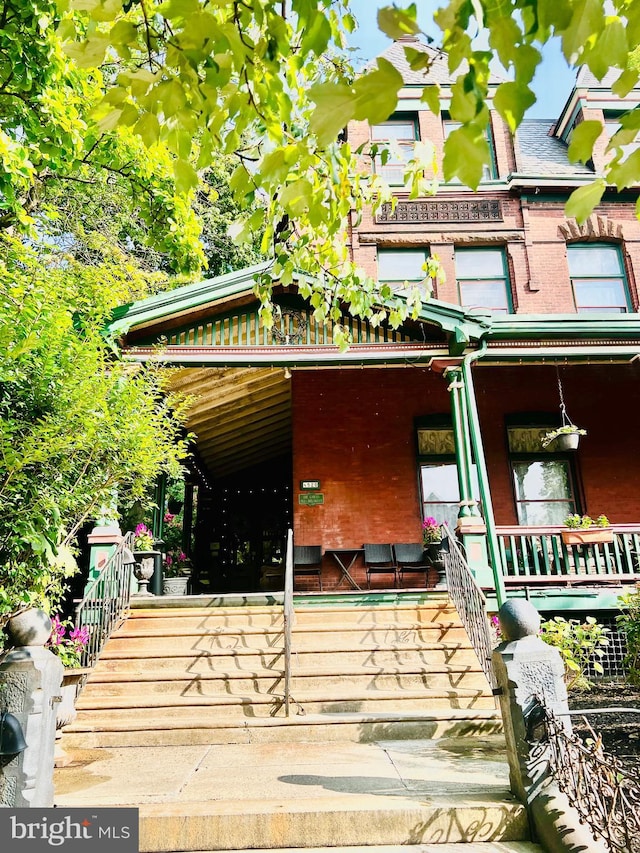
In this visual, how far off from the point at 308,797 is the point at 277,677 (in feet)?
9.33

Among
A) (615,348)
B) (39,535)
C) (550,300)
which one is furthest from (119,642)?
(550,300)

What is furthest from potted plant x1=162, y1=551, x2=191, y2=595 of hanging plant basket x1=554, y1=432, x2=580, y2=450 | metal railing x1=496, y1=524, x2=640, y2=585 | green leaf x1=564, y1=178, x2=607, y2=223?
green leaf x1=564, y1=178, x2=607, y2=223

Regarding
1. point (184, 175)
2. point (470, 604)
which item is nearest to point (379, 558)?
point (470, 604)

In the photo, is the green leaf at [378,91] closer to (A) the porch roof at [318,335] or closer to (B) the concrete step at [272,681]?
(B) the concrete step at [272,681]

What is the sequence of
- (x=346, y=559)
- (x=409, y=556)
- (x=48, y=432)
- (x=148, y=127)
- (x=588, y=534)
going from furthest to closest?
(x=346, y=559)
(x=409, y=556)
(x=588, y=534)
(x=48, y=432)
(x=148, y=127)

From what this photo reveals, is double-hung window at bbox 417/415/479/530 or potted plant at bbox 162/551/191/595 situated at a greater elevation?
double-hung window at bbox 417/415/479/530

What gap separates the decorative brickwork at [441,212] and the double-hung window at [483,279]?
73 centimetres

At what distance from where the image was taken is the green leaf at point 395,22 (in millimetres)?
1834

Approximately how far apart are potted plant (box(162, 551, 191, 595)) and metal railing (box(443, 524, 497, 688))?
478cm

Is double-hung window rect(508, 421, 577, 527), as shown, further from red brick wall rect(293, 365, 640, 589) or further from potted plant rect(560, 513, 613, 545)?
potted plant rect(560, 513, 613, 545)

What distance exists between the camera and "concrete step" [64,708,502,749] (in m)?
6.03

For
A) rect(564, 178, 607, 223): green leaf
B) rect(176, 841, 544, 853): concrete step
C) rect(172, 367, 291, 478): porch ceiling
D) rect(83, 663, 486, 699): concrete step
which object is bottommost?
rect(176, 841, 544, 853): concrete step

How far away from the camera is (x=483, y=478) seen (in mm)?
9133

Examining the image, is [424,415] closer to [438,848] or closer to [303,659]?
[303,659]
